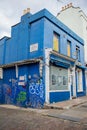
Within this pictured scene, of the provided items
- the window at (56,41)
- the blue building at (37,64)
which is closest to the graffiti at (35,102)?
the blue building at (37,64)

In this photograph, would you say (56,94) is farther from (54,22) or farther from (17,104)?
(54,22)

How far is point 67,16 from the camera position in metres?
21.5

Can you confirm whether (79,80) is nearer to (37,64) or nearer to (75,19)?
(75,19)

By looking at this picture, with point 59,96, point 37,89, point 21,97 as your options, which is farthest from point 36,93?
point 59,96

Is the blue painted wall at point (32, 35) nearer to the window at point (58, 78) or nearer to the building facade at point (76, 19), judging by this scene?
the window at point (58, 78)

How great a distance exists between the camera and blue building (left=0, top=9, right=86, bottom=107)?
38.5 feet

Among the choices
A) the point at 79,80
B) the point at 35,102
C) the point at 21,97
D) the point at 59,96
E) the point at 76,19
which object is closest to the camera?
the point at 35,102

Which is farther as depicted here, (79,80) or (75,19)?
(75,19)

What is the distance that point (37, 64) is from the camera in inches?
468

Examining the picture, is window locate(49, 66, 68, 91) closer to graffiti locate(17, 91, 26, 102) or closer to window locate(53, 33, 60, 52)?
window locate(53, 33, 60, 52)

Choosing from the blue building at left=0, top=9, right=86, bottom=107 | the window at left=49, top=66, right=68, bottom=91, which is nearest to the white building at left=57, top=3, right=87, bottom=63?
the blue building at left=0, top=9, right=86, bottom=107

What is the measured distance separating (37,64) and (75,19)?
37.7 ft

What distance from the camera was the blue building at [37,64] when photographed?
1175 cm

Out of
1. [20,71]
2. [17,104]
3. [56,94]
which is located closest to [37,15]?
[20,71]
